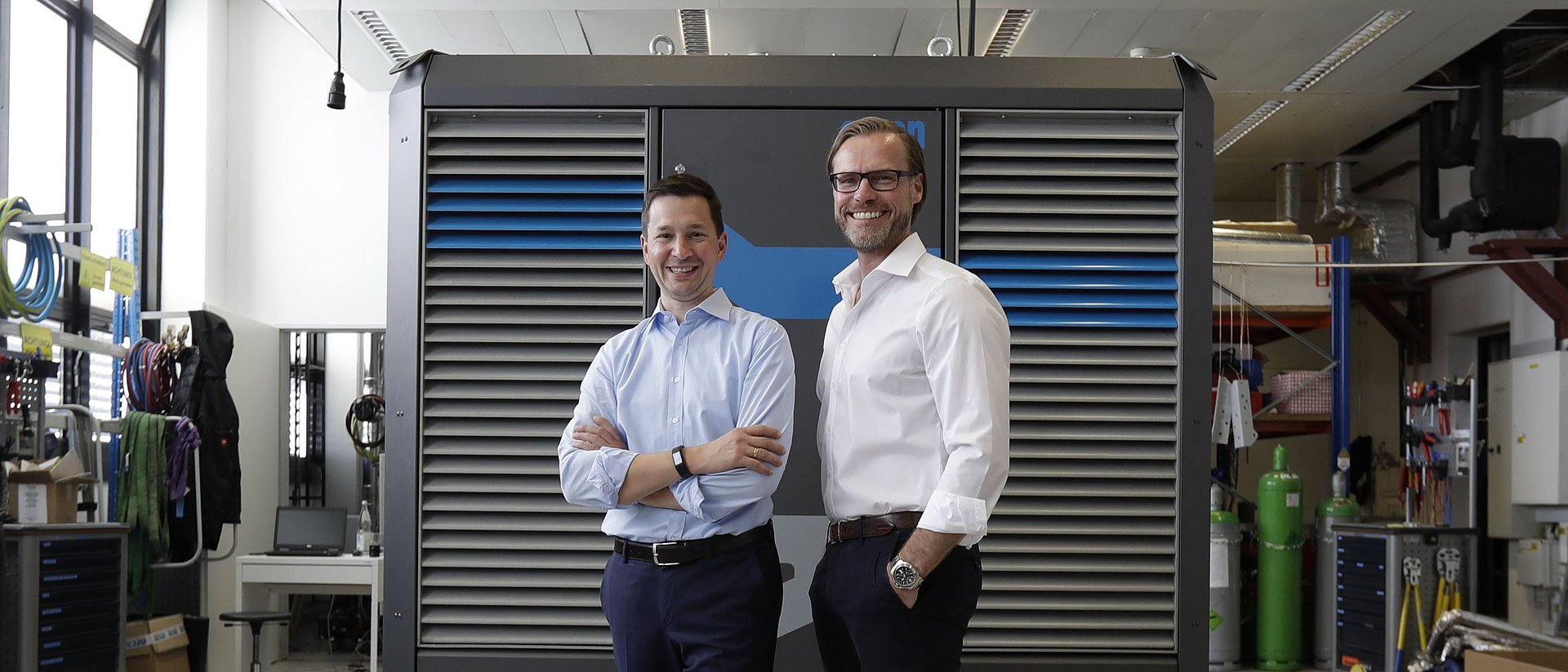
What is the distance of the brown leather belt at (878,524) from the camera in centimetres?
216

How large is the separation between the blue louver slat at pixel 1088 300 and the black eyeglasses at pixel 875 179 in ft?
3.49

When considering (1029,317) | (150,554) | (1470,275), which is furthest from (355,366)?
(1470,275)

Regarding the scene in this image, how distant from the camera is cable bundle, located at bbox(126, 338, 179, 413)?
632cm

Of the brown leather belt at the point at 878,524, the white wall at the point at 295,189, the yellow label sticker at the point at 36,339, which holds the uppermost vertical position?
the white wall at the point at 295,189

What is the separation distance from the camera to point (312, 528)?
7.00 meters

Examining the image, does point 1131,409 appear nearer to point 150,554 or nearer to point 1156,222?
point 1156,222

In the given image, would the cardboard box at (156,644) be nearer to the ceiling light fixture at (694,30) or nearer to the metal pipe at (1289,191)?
the ceiling light fixture at (694,30)

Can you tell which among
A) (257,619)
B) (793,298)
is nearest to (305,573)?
(257,619)

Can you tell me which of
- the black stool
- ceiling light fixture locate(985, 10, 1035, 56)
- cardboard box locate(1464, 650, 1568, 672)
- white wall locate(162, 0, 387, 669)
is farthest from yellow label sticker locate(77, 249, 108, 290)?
cardboard box locate(1464, 650, 1568, 672)

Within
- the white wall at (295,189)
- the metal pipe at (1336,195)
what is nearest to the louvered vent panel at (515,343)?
the white wall at (295,189)

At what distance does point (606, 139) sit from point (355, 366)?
5181 millimetres

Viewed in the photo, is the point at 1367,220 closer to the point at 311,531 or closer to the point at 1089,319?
the point at 1089,319

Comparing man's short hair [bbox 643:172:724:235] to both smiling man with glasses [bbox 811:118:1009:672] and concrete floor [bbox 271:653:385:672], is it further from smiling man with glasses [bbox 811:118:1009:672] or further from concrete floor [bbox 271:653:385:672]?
concrete floor [bbox 271:653:385:672]

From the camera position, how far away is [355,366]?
311 inches
